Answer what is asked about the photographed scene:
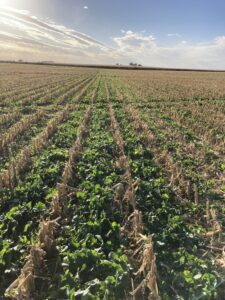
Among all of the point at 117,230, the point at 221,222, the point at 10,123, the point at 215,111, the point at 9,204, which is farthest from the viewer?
the point at 215,111

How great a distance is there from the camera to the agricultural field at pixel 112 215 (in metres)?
4.13

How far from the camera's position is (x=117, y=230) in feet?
17.2

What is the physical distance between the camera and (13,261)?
4.70 m

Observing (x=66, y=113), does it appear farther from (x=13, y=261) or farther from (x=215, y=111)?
(x=13, y=261)

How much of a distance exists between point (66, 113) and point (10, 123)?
312 cm

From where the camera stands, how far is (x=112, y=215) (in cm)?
579

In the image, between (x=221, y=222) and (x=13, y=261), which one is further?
(x=221, y=222)

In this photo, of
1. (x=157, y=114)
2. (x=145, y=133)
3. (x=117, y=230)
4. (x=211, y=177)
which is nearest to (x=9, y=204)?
(x=117, y=230)

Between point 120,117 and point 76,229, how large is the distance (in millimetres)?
10179

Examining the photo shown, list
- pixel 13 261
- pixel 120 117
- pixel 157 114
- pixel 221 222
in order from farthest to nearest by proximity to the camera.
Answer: pixel 157 114 → pixel 120 117 → pixel 221 222 → pixel 13 261

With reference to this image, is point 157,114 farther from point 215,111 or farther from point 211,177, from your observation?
point 211,177

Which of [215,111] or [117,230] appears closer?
[117,230]

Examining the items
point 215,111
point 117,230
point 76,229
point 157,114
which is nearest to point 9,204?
point 76,229

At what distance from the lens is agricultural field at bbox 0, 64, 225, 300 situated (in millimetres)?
4129
